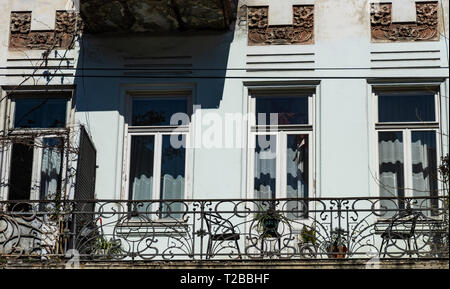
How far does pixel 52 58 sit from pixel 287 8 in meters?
3.92

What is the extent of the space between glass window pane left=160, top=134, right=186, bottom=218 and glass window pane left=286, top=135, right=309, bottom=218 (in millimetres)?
1678

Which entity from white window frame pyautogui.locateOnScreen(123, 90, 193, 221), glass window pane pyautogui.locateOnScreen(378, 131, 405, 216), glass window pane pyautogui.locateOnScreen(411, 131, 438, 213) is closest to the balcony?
white window frame pyautogui.locateOnScreen(123, 90, 193, 221)

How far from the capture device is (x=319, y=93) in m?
17.0

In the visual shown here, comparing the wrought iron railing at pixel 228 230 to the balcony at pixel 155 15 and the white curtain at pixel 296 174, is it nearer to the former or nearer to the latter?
the white curtain at pixel 296 174

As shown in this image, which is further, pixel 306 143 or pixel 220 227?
pixel 306 143

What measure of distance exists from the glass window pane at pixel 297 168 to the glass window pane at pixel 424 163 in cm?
169

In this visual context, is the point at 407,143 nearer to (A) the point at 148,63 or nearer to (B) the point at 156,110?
(B) the point at 156,110

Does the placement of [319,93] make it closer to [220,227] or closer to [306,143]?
[306,143]

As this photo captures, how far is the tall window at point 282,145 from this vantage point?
16766mm

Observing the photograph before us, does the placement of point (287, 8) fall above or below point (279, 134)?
above

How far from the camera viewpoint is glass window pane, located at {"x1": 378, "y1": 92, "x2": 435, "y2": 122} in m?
17.0

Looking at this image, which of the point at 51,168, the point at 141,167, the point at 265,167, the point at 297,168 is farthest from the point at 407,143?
the point at 51,168

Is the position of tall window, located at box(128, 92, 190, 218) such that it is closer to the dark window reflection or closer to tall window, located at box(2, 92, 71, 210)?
tall window, located at box(2, 92, 71, 210)

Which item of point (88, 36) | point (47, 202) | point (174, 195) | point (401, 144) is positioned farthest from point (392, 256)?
point (88, 36)
